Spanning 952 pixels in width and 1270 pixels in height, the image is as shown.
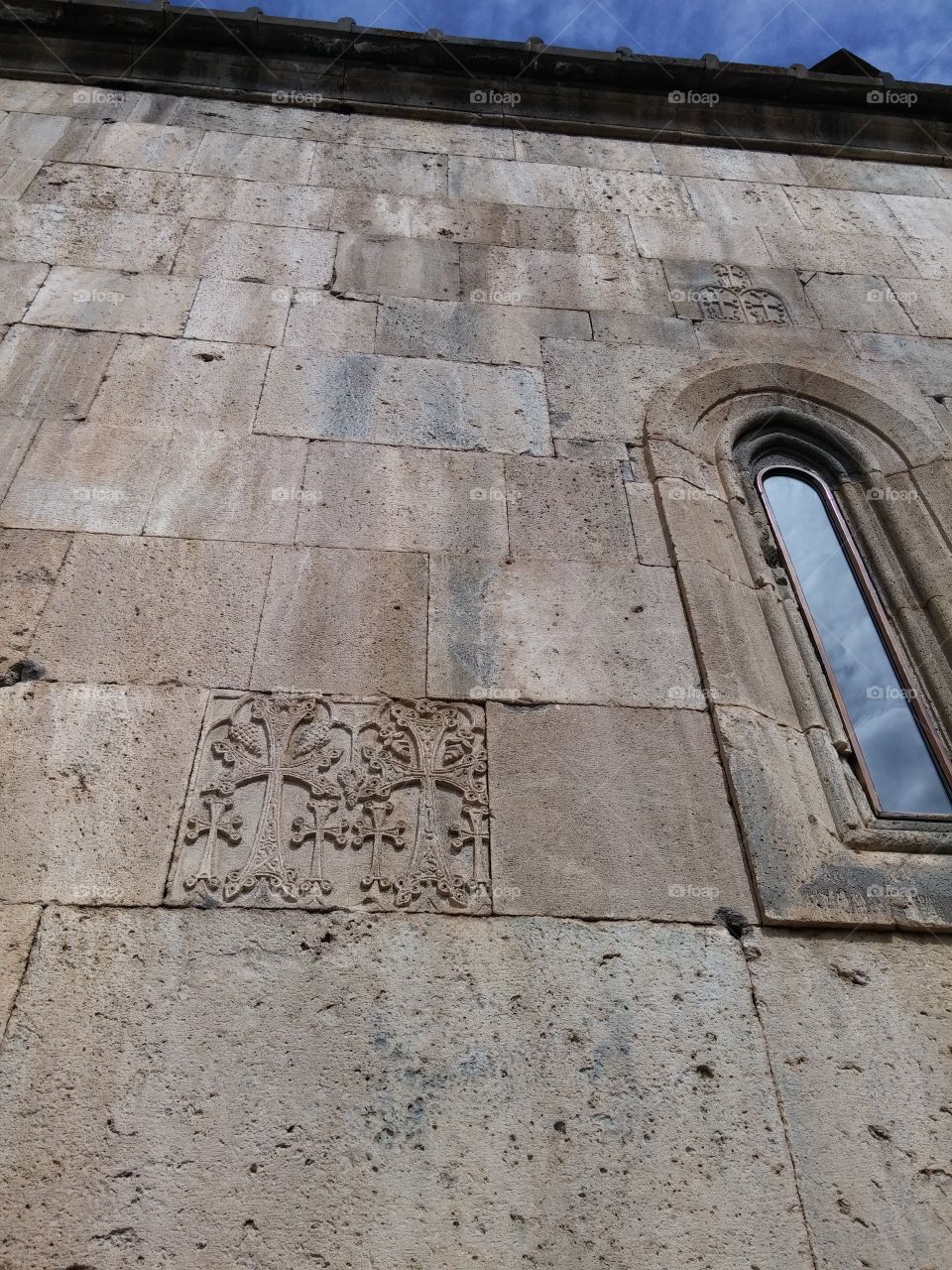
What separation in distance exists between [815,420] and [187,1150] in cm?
387

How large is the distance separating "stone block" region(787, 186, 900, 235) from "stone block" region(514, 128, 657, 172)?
3.16 feet

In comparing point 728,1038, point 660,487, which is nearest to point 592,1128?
point 728,1038

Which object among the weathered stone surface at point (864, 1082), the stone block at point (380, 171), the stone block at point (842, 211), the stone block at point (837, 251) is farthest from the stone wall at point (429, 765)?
the stone block at point (842, 211)

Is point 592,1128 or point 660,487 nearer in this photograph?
point 592,1128

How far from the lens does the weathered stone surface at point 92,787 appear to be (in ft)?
8.16

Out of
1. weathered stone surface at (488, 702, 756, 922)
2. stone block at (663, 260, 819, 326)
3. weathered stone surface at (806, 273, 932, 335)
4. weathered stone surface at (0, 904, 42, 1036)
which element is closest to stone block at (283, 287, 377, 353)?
stone block at (663, 260, 819, 326)

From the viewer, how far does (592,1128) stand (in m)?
2.22

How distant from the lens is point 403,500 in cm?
355

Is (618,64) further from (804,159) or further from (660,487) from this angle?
(660,487)

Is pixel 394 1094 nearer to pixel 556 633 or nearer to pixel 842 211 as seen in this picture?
pixel 556 633

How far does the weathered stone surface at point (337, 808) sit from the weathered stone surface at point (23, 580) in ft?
2.36

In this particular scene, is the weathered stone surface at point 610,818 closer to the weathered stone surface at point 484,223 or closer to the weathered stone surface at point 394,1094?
the weathered stone surface at point 394,1094

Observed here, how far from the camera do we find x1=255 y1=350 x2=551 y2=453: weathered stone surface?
379cm

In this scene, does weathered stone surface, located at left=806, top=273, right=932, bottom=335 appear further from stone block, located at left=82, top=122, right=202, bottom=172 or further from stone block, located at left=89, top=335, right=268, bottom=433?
stone block, located at left=82, top=122, right=202, bottom=172
